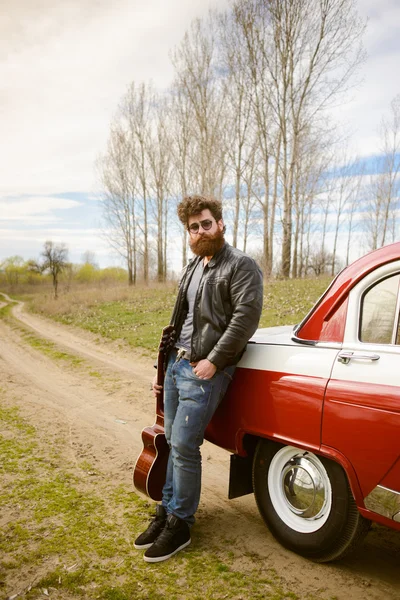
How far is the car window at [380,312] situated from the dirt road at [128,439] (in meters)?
1.50

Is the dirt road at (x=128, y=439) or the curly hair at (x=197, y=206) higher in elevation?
the curly hair at (x=197, y=206)

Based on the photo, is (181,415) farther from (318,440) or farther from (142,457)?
(318,440)

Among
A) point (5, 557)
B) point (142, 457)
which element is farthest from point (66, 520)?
point (142, 457)

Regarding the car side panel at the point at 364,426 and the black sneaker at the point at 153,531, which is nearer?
the car side panel at the point at 364,426

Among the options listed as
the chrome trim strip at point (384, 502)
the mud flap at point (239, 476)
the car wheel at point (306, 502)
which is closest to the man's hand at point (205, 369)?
the car wheel at point (306, 502)

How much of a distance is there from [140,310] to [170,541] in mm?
A: 14904

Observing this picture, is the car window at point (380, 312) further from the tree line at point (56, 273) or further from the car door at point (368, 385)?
the tree line at point (56, 273)

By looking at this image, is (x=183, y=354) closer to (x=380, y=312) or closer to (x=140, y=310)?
(x=380, y=312)

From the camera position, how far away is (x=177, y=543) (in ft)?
9.87

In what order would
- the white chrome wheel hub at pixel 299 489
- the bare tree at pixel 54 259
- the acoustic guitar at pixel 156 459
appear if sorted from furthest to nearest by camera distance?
1. the bare tree at pixel 54 259
2. the acoustic guitar at pixel 156 459
3. the white chrome wheel hub at pixel 299 489

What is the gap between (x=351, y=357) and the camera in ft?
8.19

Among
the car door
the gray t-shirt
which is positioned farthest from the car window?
the gray t-shirt

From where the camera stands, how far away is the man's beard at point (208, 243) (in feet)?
10.3

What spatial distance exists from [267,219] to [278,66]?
7.83m
